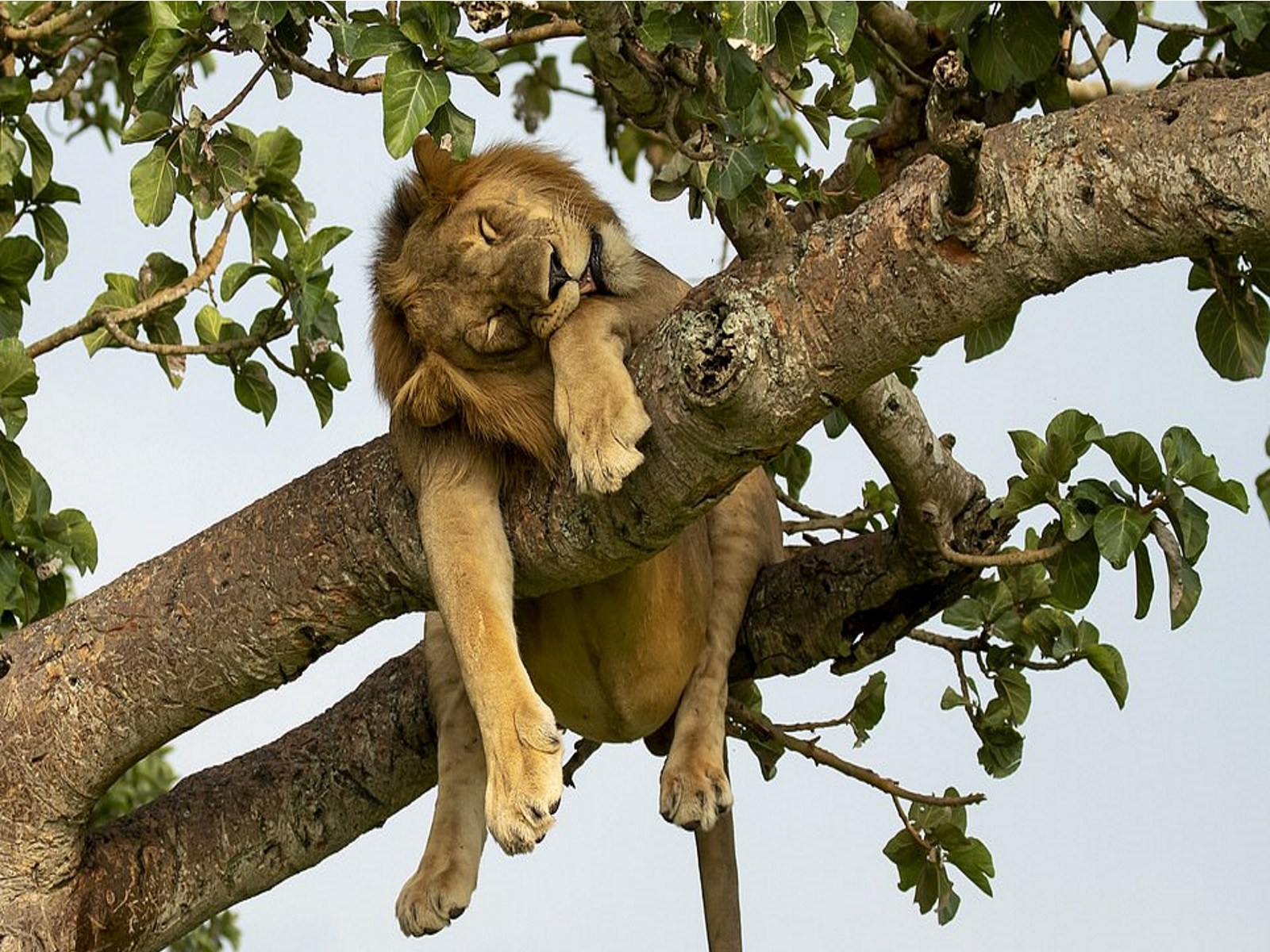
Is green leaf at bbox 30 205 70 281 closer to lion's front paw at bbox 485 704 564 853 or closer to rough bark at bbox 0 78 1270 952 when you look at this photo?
rough bark at bbox 0 78 1270 952

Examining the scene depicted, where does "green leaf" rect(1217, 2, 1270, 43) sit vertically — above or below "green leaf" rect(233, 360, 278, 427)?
below

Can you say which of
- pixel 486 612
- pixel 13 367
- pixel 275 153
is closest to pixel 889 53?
pixel 486 612

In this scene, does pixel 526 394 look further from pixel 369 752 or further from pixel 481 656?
pixel 369 752

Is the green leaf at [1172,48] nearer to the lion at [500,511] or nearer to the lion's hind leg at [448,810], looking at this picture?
the lion at [500,511]

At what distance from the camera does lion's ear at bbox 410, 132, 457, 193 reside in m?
3.98

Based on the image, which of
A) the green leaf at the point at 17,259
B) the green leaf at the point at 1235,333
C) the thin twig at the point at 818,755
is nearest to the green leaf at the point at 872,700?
the thin twig at the point at 818,755

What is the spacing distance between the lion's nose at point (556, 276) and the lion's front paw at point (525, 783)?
33.4 inches

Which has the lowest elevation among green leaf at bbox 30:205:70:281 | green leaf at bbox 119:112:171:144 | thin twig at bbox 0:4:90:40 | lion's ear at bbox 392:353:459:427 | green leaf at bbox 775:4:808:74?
lion's ear at bbox 392:353:459:427

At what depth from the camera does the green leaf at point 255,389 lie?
4.48 m

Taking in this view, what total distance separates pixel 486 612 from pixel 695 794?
0.68 meters

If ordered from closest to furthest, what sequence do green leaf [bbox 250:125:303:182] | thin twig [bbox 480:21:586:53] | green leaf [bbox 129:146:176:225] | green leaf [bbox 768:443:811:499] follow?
thin twig [bbox 480:21:586:53]
green leaf [bbox 129:146:176:225]
green leaf [bbox 250:125:303:182]
green leaf [bbox 768:443:811:499]

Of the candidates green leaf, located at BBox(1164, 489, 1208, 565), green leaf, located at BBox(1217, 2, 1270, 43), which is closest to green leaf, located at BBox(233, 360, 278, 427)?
green leaf, located at BBox(1164, 489, 1208, 565)

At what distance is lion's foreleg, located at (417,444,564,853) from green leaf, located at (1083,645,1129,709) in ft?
4.59

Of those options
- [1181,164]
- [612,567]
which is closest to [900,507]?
[612,567]
